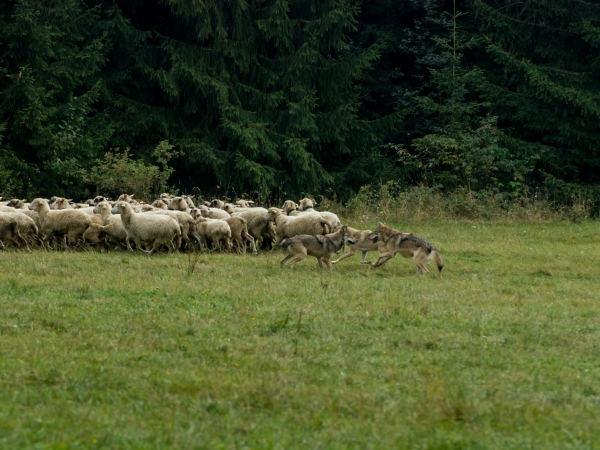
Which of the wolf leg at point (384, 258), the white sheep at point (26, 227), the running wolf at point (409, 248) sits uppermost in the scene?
the running wolf at point (409, 248)

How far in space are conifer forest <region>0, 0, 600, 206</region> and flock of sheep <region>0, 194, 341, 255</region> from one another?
1074 cm

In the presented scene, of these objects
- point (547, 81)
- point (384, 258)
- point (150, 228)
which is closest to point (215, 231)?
point (150, 228)

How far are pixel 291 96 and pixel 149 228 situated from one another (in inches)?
674

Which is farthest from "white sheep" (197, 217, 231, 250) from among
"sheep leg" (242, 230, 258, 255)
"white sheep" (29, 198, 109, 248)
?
"white sheep" (29, 198, 109, 248)

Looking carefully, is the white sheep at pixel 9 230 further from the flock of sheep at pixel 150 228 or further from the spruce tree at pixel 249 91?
the spruce tree at pixel 249 91

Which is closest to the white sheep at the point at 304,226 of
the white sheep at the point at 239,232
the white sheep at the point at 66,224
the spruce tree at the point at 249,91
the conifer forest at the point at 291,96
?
the white sheep at the point at 239,232

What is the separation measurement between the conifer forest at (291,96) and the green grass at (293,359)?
15510mm

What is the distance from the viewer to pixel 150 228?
17016 mm

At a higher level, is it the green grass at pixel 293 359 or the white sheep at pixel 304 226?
the green grass at pixel 293 359

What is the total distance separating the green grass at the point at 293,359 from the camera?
6.93m

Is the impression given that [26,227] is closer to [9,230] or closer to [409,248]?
[9,230]

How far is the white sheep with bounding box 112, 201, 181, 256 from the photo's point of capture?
17031 mm

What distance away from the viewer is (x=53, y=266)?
1507cm

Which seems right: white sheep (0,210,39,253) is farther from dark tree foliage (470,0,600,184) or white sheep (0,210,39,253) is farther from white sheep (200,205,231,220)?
dark tree foliage (470,0,600,184)
